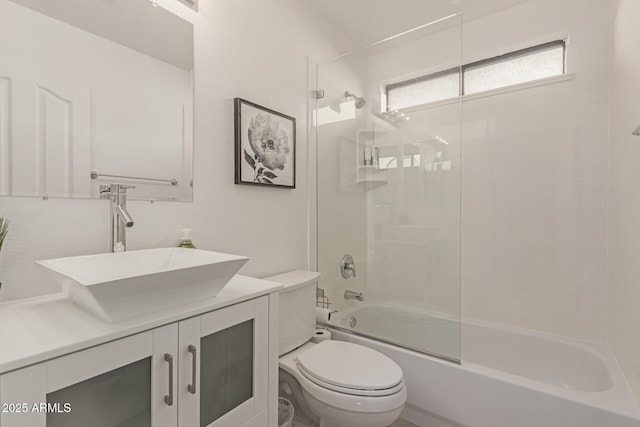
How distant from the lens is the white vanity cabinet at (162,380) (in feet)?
2.03

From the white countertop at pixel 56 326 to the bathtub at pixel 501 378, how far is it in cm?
121

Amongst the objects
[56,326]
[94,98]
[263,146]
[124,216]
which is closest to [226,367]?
[56,326]

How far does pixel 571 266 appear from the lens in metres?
1.97

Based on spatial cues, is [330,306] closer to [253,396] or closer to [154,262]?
[253,396]

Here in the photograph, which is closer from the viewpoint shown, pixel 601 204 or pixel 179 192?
pixel 179 192

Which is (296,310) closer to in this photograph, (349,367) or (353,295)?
(349,367)

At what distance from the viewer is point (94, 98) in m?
1.13

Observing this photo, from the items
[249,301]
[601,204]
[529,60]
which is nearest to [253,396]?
[249,301]

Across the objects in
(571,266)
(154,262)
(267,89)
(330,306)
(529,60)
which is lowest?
(330,306)

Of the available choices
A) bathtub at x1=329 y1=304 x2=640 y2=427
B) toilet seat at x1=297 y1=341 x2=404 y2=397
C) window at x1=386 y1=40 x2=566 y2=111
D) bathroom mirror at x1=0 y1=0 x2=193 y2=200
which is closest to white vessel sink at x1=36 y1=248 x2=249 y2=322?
bathroom mirror at x1=0 y1=0 x2=193 y2=200

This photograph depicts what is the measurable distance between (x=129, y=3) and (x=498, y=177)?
2.33 m

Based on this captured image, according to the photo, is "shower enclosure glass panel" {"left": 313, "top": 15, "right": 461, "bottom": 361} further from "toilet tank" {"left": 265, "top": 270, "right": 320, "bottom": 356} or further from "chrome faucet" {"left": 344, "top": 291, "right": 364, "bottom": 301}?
"toilet tank" {"left": 265, "top": 270, "right": 320, "bottom": 356}

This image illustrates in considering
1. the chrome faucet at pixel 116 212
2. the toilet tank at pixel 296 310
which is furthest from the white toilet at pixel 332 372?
the chrome faucet at pixel 116 212

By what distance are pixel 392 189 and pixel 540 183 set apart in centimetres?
97
